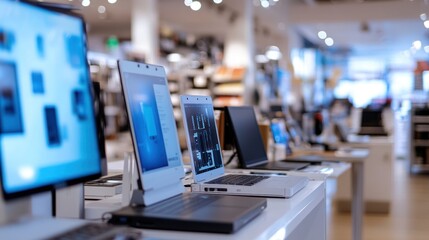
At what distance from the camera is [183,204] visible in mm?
1546

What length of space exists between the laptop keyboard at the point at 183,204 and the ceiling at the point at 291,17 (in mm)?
8670

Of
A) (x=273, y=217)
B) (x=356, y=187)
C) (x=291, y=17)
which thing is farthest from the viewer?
(x=291, y=17)

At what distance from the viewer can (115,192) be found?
188 centimetres

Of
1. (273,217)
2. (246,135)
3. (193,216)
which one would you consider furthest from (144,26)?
(193,216)

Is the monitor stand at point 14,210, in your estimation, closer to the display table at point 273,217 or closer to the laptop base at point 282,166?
the display table at point 273,217

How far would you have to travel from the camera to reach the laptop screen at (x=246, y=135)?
2.87m

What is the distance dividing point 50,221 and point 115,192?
65cm

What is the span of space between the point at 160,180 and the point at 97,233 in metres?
0.49

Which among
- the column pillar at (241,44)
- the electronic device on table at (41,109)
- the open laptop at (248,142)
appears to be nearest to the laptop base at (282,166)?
the open laptop at (248,142)

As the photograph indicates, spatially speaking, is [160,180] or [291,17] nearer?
[160,180]

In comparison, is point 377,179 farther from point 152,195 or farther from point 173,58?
point 173,58

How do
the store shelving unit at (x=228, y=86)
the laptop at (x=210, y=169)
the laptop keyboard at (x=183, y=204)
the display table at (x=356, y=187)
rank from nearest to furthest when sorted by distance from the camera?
the laptop keyboard at (x=183, y=204)
the laptop at (x=210, y=169)
the display table at (x=356, y=187)
the store shelving unit at (x=228, y=86)

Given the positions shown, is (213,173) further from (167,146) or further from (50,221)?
(50,221)

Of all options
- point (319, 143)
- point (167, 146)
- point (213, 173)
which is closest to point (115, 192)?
point (167, 146)
